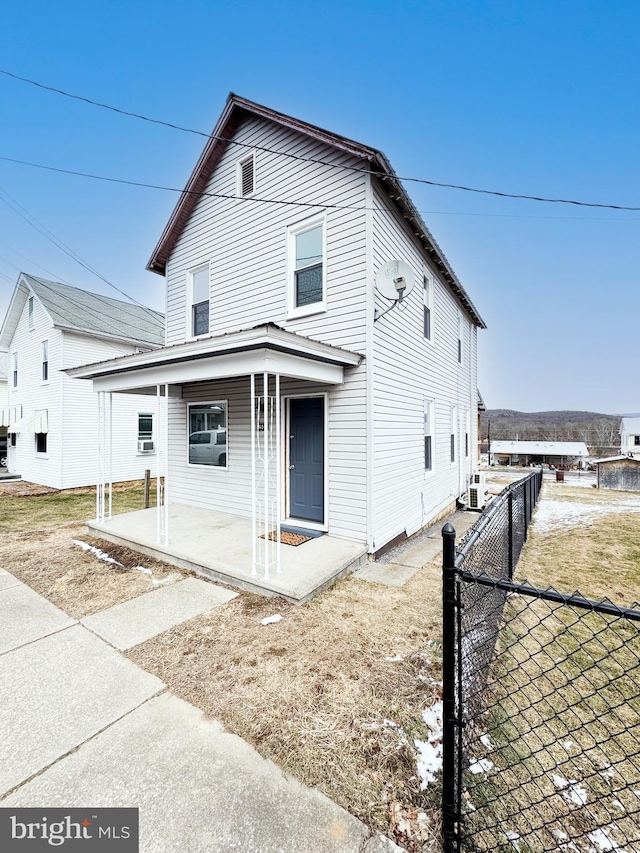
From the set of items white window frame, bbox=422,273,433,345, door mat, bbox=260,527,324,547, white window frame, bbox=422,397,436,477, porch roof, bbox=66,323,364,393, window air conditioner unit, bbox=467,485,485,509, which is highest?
white window frame, bbox=422,273,433,345

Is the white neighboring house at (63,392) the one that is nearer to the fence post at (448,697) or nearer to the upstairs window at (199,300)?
the upstairs window at (199,300)

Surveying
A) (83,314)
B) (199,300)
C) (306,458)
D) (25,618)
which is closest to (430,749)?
(25,618)

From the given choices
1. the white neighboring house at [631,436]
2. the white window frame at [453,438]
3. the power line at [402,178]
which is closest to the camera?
the power line at [402,178]

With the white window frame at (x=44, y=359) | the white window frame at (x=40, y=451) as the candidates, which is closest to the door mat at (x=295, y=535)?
the white window frame at (x=40, y=451)

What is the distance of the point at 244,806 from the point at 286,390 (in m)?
5.19

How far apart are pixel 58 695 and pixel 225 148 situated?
9.05 m

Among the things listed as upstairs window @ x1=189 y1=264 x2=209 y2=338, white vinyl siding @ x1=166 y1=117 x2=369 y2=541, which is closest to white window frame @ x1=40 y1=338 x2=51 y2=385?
white vinyl siding @ x1=166 y1=117 x2=369 y2=541

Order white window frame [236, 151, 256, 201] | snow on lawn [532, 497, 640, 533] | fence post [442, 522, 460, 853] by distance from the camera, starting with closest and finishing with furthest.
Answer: fence post [442, 522, 460, 853] → white window frame [236, 151, 256, 201] → snow on lawn [532, 497, 640, 533]

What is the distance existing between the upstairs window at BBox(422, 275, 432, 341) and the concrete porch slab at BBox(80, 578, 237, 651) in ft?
22.3

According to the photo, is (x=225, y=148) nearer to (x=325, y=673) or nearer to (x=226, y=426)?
(x=226, y=426)

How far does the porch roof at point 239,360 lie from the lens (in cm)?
432

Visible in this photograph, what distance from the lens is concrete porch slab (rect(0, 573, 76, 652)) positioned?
3500mm

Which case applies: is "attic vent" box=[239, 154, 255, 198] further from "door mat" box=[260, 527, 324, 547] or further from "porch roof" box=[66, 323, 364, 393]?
"door mat" box=[260, 527, 324, 547]

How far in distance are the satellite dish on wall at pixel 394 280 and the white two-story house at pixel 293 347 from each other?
2 cm
